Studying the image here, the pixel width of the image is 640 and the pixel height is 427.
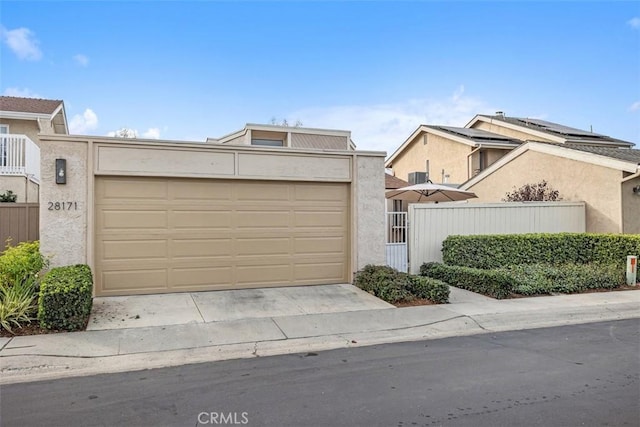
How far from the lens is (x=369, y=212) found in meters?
10.8

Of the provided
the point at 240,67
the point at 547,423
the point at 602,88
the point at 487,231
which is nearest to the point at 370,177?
the point at 487,231

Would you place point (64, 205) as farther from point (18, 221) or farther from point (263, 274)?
point (263, 274)

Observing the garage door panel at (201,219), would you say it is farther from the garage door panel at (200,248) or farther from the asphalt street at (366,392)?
the asphalt street at (366,392)

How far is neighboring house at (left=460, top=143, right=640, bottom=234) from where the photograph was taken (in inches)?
535

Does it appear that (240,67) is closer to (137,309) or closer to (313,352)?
(137,309)

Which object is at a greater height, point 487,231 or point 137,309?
point 487,231

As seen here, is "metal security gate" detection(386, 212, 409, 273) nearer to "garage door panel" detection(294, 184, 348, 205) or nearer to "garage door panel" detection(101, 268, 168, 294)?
"garage door panel" detection(294, 184, 348, 205)

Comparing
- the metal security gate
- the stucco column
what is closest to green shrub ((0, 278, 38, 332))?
the stucco column

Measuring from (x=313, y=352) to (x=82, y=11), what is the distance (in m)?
9.73

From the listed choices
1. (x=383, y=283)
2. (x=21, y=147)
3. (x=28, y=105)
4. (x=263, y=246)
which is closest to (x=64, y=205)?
(x=263, y=246)

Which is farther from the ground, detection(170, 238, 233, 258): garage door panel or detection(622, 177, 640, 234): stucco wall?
detection(622, 177, 640, 234): stucco wall

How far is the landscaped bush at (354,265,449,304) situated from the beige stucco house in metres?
1.16

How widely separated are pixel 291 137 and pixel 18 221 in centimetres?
999

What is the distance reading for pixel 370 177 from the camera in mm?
10898
